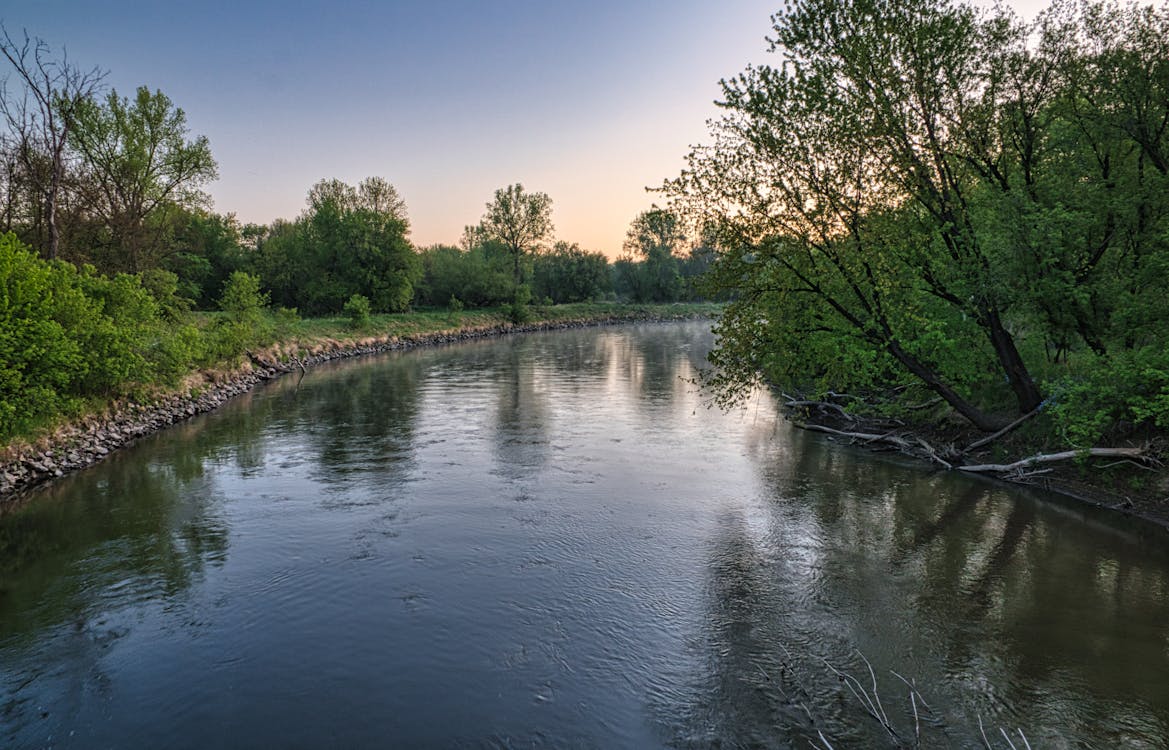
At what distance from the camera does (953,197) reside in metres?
18.6

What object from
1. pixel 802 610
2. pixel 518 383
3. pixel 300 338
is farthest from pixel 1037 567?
pixel 300 338

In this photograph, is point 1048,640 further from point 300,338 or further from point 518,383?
point 300,338

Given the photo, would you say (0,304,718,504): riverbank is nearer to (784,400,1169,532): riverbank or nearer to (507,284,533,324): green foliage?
(507,284,533,324): green foliage

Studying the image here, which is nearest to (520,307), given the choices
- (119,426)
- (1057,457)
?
(119,426)

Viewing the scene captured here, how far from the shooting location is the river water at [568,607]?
7.25 meters

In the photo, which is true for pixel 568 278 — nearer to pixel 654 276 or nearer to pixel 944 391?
pixel 654 276

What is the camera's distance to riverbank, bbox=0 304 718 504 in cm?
1622

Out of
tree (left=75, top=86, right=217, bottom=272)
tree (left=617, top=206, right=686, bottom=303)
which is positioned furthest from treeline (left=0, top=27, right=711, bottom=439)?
tree (left=617, top=206, right=686, bottom=303)

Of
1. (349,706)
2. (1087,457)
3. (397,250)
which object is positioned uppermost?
(397,250)

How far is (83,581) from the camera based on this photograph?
1070 cm

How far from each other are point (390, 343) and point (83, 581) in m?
49.5

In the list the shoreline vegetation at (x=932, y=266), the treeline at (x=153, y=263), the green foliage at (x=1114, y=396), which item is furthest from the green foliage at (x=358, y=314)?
the green foliage at (x=1114, y=396)

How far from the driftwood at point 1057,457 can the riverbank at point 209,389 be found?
25622 mm

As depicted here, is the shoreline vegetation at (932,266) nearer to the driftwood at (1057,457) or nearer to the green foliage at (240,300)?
the driftwood at (1057,457)
